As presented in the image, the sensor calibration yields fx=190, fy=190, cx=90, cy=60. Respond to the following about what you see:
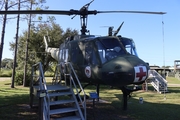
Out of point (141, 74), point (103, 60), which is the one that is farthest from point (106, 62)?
point (141, 74)


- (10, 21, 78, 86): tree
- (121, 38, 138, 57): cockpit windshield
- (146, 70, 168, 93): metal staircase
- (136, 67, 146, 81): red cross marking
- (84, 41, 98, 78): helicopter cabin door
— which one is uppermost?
(10, 21, 78, 86): tree

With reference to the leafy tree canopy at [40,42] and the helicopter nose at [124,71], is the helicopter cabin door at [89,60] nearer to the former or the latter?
the helicopter nose at [124,71]

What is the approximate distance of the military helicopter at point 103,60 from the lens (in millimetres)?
5809

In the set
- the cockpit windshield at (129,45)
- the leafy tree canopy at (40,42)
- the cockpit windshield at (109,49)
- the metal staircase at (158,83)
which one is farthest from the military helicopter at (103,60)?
the leafy tree canopy at (40,42)

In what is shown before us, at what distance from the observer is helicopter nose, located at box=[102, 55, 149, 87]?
5.71m

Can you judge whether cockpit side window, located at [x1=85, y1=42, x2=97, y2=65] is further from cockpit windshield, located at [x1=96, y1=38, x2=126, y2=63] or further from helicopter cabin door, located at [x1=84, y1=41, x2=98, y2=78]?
cockpit windshield, located at [x1=96, y1=38, x2=126, y2=63]

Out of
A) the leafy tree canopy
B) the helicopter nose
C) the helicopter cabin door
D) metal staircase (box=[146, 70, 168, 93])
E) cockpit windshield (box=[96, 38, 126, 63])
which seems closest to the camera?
the helicopter nose

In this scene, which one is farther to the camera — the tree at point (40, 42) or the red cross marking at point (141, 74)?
the tree at point (40, 42)

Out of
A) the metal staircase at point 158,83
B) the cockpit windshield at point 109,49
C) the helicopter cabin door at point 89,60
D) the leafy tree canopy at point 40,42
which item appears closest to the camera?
the cockpit windshield at point 109,49

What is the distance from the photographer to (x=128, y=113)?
26.7ft

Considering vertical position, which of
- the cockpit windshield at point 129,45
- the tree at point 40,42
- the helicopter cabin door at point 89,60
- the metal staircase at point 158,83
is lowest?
the metal staircase at point 158,83

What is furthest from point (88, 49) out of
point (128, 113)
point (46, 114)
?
point (128, 113)

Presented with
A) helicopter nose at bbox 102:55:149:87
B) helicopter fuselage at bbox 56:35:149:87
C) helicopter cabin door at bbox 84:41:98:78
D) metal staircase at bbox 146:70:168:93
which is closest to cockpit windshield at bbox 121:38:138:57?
helicopter fuselage at bbox 56:35:149:87

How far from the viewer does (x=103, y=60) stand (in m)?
6.42
